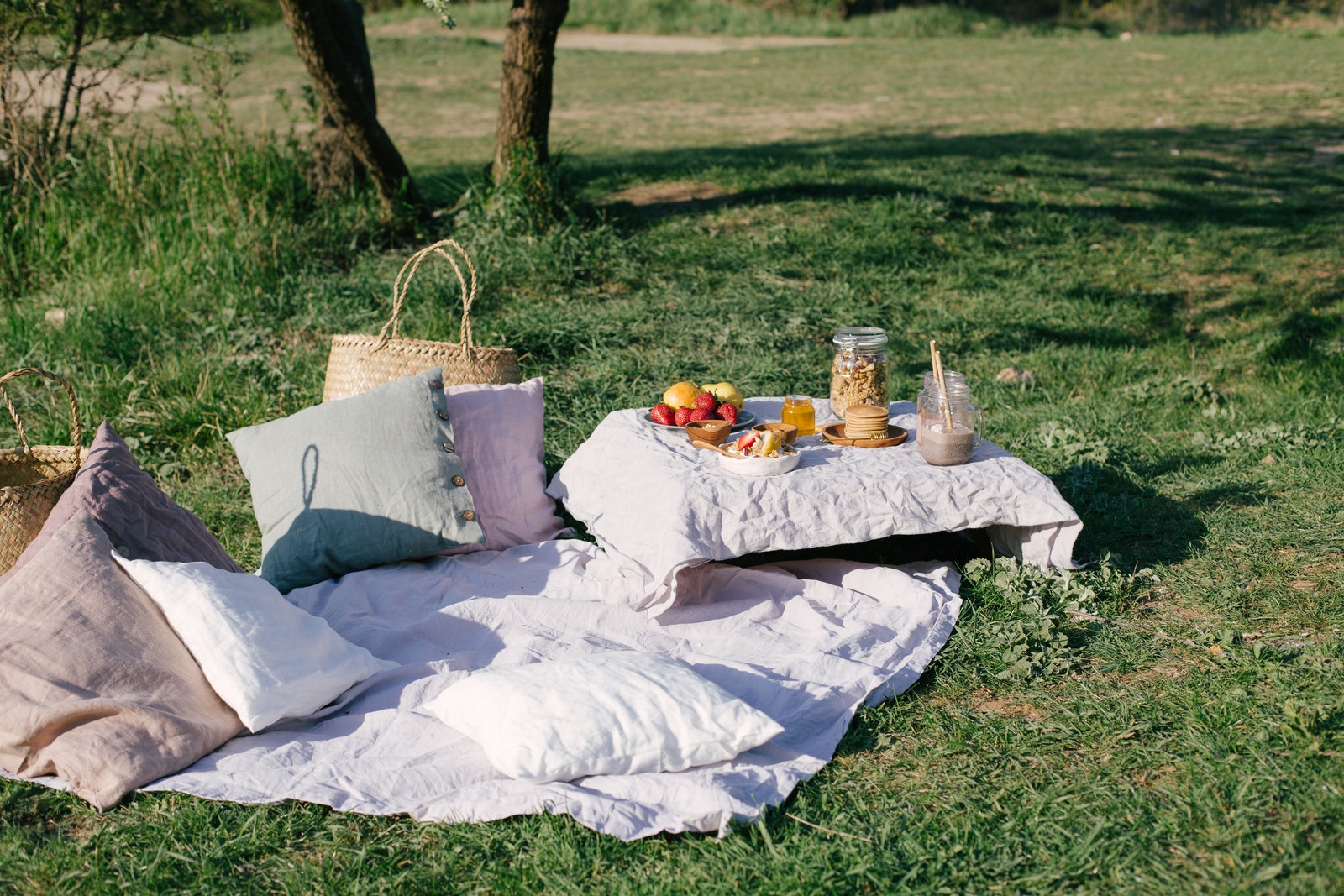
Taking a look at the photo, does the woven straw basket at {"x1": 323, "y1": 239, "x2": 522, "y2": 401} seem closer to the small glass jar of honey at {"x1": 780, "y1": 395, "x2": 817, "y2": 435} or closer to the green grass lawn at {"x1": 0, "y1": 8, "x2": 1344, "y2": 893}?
the green grass lawn at {"x1": 0, "y1": 8, "x2": 1344, "y2": 893}

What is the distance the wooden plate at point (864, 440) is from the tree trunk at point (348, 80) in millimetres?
4299

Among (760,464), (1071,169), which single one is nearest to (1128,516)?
(760,464)

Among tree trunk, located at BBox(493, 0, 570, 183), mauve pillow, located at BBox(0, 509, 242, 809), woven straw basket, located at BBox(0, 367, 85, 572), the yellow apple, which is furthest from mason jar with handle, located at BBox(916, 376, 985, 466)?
tree trunk, located at BBox(493, 0, 570, 183)

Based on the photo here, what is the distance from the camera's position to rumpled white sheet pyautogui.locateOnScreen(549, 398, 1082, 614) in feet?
10.7

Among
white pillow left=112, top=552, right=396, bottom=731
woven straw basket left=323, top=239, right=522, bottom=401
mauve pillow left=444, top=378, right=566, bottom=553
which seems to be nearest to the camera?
white pillow left=112, top=552, right=396, bottom=731

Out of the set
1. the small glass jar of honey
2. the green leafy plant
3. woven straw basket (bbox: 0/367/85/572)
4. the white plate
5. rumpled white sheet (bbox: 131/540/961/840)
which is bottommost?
Answer: rumpled white sheet (bbox: 131/540/961/840)

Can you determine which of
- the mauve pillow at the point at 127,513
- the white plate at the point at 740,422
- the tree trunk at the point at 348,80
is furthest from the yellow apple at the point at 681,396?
the tree trunk at the point at 348,80

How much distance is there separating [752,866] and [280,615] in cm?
146

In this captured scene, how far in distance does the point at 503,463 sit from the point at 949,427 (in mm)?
1677

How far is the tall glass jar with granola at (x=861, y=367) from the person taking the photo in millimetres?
3771

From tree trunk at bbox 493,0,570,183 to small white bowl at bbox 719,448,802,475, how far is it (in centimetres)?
402

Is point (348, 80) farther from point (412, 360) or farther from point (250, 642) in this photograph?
point (250, 642)

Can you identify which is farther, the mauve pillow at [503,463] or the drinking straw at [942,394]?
the mauve pillow at [503,463]

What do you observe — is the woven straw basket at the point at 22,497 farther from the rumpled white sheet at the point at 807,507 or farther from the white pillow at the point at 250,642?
the rumpled white sheet at the point at 807,507
